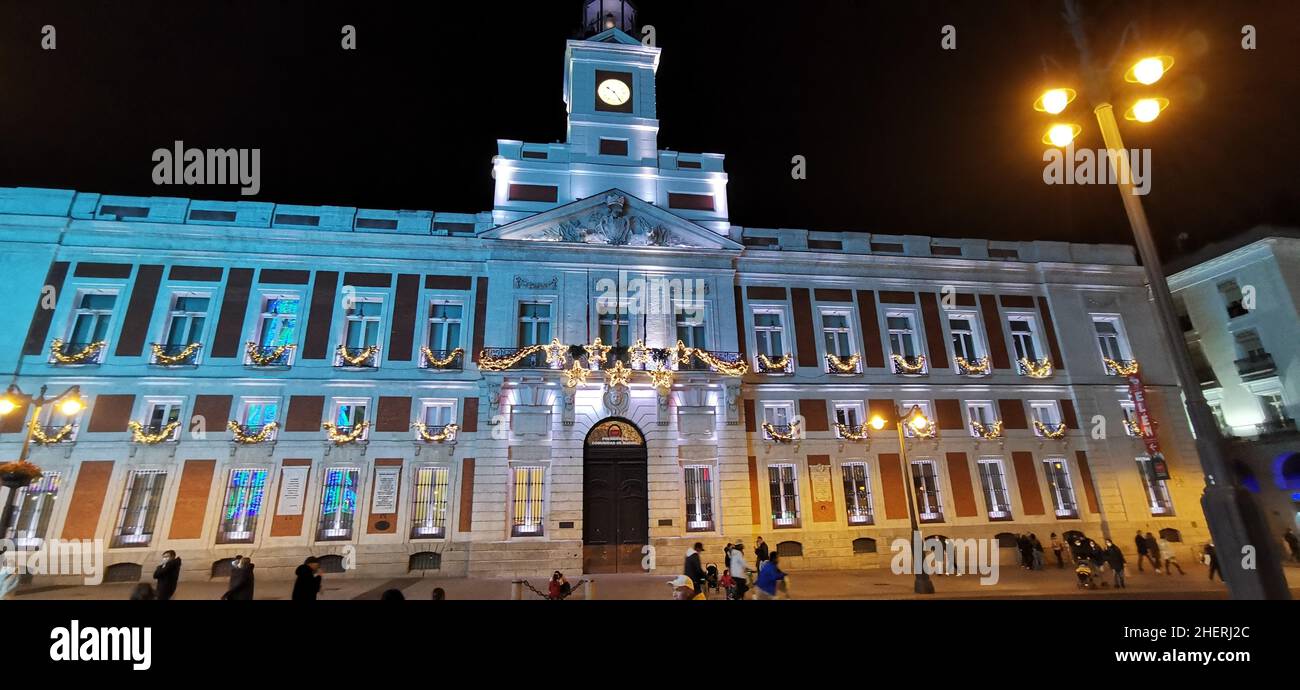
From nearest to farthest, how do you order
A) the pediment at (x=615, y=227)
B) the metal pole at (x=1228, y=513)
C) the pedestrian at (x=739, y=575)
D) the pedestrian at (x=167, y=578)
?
the metal pole at (x=1228, y=513) < the pedestrian at (x=167, y=578) < the pedestrian at (x=739, y=575) < the pediment at (x=615, y=227)

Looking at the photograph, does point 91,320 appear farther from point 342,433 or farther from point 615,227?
point 615,227

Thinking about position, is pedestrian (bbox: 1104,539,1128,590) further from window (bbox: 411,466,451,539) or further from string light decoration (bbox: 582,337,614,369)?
window (bbox: 411,466,451,539)

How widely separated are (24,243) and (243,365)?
10.6 metres

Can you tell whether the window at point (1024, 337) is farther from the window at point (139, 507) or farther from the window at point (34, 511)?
the window at point (34, 511)

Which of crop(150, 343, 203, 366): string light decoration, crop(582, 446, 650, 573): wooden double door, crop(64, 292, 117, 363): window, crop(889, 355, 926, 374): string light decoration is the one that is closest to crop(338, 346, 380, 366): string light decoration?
crop(150, 343, 203, 366): string light decoration

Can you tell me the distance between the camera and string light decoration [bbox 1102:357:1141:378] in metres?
28.7

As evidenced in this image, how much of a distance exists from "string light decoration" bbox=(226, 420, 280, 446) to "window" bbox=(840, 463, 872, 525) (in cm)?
2472

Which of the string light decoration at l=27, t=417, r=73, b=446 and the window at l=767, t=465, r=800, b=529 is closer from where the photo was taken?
the string light decoration at l=27, t=417, r=73, b=446

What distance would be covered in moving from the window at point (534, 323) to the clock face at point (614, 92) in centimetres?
1241

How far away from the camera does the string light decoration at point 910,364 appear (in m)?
27.5

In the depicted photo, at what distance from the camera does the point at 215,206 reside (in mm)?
25531

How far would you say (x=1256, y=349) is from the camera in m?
30.6

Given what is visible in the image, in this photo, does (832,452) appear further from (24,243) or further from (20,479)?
(24,243)

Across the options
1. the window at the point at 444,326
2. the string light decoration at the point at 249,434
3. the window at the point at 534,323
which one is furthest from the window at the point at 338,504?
the window at the point at 534,323
